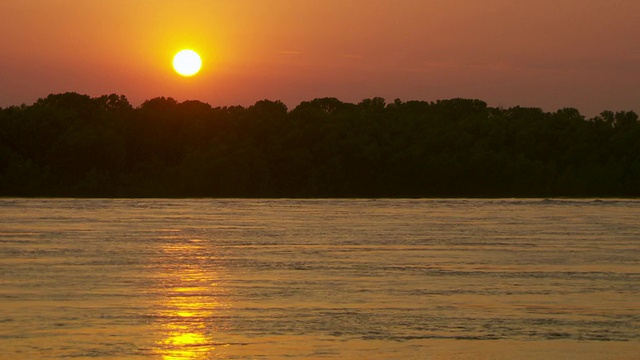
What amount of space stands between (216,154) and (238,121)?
842 cm

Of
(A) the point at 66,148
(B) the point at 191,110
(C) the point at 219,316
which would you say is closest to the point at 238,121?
(B) the point at 191,110

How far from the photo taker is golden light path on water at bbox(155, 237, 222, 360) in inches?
773

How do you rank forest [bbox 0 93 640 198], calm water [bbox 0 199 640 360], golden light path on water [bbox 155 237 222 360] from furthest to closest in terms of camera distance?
forest [bbox 0 93 640 198] → calm water [bbox 0 199 640 360] → golden light path on water [bbox 155 237 222 360]

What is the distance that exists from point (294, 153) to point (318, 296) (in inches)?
4434

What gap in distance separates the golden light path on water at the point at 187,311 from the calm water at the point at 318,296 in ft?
0.14

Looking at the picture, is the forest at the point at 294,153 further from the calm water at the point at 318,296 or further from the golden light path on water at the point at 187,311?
the golden light path on water at the point at 187,311

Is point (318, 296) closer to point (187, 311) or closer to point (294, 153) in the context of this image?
point (187, 311)

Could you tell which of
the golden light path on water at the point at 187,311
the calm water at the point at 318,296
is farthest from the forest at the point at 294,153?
the golden light path on water at the point at 187,311

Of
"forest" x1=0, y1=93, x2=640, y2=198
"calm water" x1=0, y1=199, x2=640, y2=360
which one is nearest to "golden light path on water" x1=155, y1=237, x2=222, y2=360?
"calm water" x1=0, y1=199, x2=640, y2=360

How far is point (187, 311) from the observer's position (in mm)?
24141

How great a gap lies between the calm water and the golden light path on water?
0.04 meters

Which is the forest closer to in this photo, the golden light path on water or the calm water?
the calm water

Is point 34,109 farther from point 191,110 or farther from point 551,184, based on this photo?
point 551,184

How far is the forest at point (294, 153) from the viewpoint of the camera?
131500 mm
